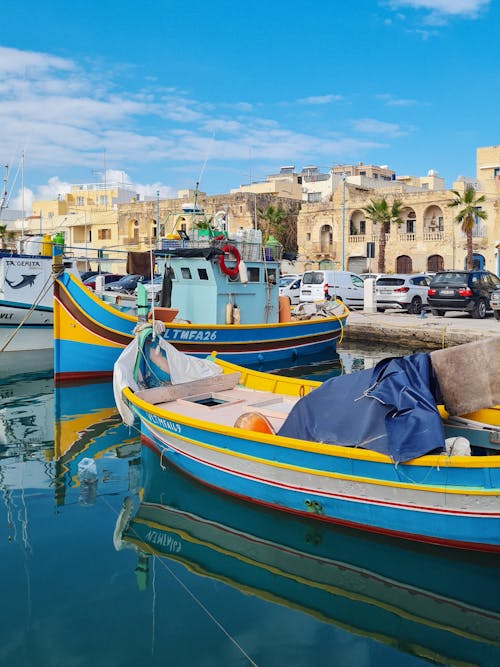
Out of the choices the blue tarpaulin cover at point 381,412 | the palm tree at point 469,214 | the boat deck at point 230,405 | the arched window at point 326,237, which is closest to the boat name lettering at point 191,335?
the boat deck at point 230,405

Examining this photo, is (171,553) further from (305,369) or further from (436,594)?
(305,369)

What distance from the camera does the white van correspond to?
25.1m

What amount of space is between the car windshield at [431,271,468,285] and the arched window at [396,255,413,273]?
20.0 m

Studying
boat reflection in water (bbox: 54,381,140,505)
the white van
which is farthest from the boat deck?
the white van

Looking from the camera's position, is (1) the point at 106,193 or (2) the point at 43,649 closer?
(2) the point at 43,649

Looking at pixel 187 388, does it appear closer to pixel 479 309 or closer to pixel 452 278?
pixel 452 278

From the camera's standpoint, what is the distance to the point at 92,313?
1448 cm

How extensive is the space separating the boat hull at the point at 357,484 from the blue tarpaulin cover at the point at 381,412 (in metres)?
0.19

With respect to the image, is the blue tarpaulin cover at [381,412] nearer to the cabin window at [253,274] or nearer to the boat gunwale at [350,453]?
the boat gunwale at [350,453]

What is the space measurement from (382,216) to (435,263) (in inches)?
177

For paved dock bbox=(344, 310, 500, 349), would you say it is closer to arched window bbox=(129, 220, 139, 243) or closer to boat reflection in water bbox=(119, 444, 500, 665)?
boat reflection in water bbox=(119, 444, 500, 665)

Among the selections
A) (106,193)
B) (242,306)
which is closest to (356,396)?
(242,306)

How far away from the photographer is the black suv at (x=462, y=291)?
21750mm

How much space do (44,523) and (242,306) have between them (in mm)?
10267
